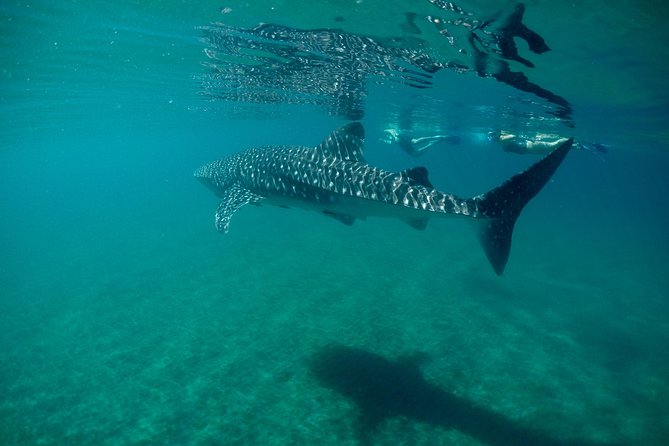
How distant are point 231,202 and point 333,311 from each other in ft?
19.1

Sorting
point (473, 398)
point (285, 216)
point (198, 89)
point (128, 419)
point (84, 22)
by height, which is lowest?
point (285, 216)

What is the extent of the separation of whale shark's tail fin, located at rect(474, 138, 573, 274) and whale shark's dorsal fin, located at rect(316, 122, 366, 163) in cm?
376

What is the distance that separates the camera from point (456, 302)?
50.6 ft

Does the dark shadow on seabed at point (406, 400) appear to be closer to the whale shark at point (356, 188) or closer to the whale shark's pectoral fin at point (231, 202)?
the whale shark at point (356, 188)

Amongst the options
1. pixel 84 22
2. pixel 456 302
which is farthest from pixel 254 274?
pixel 84 22

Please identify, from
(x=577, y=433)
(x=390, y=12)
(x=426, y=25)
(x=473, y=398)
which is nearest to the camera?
(x=577, y=433)

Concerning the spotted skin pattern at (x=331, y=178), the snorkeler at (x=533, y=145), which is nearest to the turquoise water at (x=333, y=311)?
the snorkeler at (x=533, y=145)

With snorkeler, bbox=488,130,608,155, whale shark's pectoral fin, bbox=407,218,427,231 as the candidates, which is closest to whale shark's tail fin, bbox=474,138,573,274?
whale shark's pectoral fin, bbox=407,218,427,231

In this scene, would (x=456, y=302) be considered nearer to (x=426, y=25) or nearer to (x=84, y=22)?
(x=426, y=25)

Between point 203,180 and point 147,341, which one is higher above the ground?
point 203,180

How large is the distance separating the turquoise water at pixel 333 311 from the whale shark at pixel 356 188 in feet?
13.5

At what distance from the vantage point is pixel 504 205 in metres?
6.79

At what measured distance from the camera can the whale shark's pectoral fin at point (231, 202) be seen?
9844mm

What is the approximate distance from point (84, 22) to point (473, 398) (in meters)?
16.7
